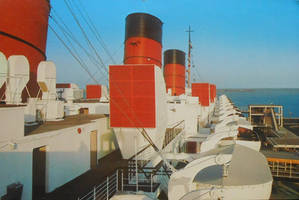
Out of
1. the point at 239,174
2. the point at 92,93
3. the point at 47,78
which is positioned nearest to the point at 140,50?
the point at 47,78

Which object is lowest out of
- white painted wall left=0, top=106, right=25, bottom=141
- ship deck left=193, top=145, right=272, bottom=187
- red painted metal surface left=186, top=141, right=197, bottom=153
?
red painted metal surface left=186, top=141, right=197, bottom=153

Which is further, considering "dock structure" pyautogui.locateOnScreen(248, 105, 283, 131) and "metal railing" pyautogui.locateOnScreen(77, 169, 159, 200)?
"dock structure" pyautogui.locateOnScreen(248, 105, 283, 131)

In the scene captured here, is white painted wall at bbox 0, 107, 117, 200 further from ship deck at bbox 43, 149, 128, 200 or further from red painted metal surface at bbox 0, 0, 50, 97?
red painted metal surface at bbox 0, 0, 50, 97

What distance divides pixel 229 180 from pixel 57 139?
5.48 m

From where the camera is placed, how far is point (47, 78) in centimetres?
902

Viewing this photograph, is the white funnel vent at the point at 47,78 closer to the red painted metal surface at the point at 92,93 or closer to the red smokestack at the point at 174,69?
the red painted metal surface at the point at 92,93

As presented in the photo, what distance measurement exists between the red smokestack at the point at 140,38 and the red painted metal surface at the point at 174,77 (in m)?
10.00

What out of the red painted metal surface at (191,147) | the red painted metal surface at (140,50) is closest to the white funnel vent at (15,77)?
the red painted metal surface at (140,50)

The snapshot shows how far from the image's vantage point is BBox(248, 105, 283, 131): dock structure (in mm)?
28906

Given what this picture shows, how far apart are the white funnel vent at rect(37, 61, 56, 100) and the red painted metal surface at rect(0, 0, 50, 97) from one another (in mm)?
1770

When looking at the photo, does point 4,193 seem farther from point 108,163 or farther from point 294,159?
point 294,159

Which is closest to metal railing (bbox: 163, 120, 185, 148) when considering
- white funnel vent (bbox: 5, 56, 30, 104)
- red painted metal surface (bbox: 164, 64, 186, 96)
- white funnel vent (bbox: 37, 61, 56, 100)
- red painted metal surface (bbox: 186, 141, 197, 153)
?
red painted metal surface (bbox: 186, 141, 197, 153)

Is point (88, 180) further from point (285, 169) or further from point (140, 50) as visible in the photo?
point (140, 50)

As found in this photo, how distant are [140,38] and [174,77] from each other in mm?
11678
